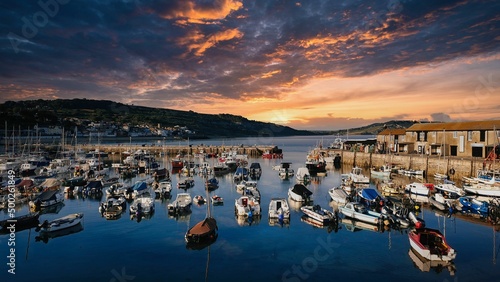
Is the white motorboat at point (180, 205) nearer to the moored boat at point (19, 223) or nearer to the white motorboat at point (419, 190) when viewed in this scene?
the moored boat at point (19, 223)

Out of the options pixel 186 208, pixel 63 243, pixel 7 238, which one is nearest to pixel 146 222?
pixel 186 208

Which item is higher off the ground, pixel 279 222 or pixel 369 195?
pixel 369 195

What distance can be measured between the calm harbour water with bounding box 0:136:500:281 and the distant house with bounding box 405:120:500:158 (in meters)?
28.5

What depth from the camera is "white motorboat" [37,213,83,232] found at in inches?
1099

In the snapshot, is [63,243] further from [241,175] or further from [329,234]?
[241,175]

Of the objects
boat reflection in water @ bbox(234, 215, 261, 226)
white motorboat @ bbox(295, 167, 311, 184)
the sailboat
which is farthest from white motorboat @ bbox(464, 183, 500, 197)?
the sailboat

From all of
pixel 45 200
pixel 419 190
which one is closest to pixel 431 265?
pixel 419 190

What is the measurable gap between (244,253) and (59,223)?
17942 mm

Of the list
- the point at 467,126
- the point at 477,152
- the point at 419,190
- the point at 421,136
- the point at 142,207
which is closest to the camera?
the point at 142,207

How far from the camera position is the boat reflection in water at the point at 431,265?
19969 millimetres

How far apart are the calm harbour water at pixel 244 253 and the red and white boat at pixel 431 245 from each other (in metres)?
0.81

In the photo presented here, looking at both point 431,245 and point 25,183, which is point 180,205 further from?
point 25,183

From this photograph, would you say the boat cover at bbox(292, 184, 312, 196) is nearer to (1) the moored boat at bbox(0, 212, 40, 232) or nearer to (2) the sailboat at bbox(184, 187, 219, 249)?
(2) the sailboat at bbox(184, 187, 219, 249)

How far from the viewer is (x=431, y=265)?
2058 centimetres
